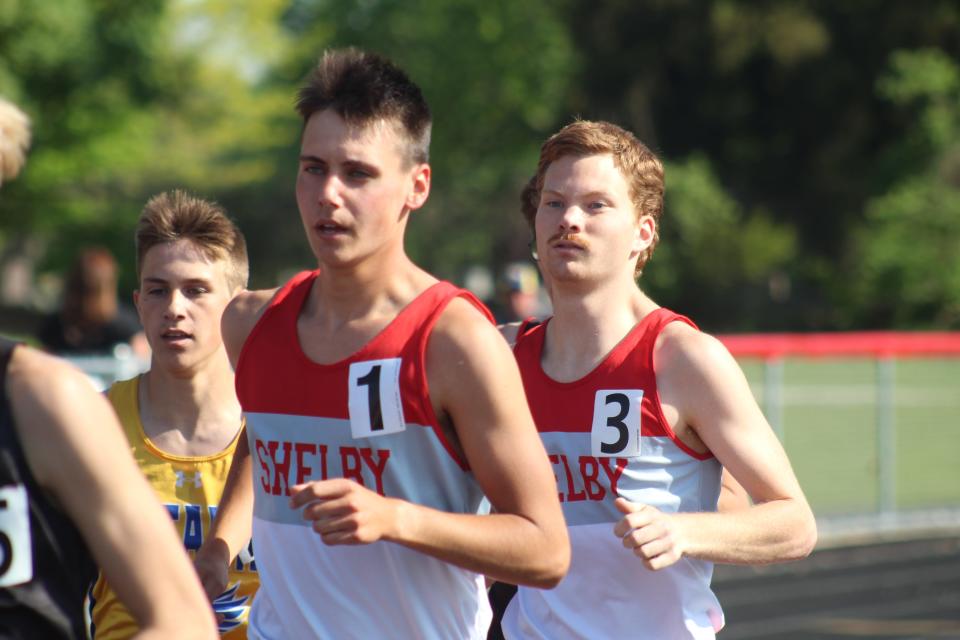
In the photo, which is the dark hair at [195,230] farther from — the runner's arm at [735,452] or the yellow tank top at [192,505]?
the runner's arm at [735,452]

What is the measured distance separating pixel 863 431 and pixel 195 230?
44.4 ft

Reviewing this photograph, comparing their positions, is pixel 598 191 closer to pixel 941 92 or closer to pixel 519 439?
pixel 519 439

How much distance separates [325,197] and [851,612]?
30.9ft

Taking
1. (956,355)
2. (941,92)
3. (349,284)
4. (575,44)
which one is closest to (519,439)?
(349,284)

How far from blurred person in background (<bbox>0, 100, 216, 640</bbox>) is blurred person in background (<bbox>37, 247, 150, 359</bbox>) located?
22.6 feet

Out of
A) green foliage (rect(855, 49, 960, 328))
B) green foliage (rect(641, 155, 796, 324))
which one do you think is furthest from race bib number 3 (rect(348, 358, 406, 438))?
green foliage (rect(641, 155, 796, 324))

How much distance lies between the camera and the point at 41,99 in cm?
3269

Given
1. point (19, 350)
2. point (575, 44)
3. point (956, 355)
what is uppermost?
point (575, 44)

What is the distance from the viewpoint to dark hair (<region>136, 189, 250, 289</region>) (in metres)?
4.46

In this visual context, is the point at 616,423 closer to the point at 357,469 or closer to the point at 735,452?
the point at 735,452

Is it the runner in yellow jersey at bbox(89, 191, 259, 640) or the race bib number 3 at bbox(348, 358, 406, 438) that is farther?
the runner in yellow jersey at bbox(89, 191, 259, 640)

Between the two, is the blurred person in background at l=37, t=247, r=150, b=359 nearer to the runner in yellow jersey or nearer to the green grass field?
the runner in yellow jersey

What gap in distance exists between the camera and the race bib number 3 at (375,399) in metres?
3.05

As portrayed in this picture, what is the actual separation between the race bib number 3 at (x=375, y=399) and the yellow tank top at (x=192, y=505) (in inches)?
49.7
